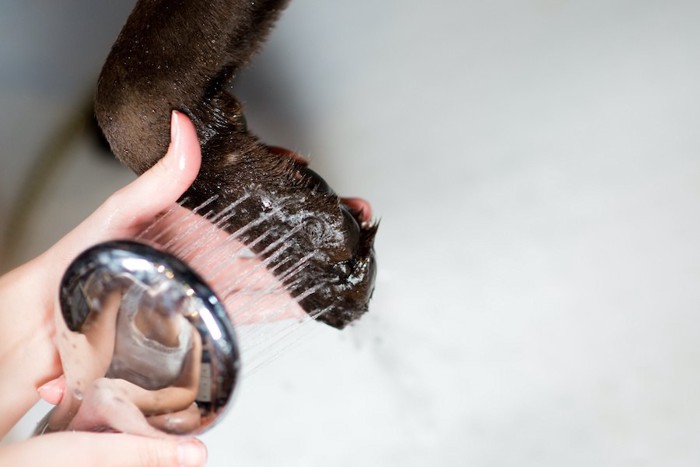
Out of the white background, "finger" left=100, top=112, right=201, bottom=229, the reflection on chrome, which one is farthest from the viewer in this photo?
the white background

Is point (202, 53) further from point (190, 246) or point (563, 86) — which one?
point (563, 86)

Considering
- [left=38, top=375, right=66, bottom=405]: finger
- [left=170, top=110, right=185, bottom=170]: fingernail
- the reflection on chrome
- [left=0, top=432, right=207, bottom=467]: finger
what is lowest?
[left=38, top=375, right=66, bottom=405]: finger

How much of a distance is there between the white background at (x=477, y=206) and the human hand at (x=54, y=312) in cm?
16

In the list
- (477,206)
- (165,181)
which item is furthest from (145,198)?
(477,206)

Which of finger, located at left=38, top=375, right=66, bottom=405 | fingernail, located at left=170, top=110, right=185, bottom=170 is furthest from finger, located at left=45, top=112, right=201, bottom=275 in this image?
finger, located at left=38, top=375, right=66, bottom=405

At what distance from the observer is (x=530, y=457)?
99 centimetres

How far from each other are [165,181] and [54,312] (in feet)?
0.55

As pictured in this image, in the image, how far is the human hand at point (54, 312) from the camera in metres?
0.53

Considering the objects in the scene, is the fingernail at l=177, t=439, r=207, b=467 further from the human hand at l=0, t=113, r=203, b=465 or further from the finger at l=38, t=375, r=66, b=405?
the finger at l=38, t=375, r=66, b=405

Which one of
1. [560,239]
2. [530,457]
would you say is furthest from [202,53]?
[530,457]

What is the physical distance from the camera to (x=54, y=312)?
649mm

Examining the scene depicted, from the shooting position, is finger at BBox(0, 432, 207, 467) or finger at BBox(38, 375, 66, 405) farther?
finger at BBox(38, 375, 66, 405)

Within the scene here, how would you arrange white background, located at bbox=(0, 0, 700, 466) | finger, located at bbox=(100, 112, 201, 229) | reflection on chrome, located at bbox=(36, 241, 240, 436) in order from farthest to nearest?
1. white background, located at bbox=(0, 0, 700, 466)
2. finger, located at bbox=(100, 112, 201, 229)
3. reflection on chrome, located at bbox=(36, 241, 240, 436)

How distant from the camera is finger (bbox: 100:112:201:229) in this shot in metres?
0.57
